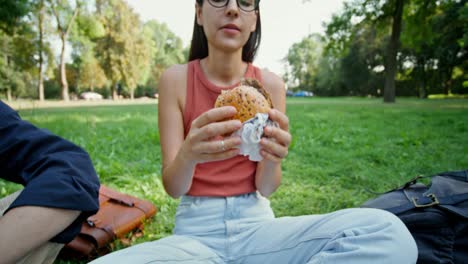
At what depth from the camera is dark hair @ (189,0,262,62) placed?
6.92ft

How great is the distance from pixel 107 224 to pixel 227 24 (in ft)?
5.34

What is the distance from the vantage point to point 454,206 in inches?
71.4

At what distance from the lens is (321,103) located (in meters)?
→ 19.8

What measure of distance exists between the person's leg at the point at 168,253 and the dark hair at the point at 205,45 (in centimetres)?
115

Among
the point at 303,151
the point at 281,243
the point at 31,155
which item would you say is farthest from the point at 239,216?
the point at 303,151

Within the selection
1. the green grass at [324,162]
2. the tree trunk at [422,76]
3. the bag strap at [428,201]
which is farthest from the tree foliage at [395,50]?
the bag strap at [428,201]

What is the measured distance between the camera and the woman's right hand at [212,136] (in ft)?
4.41

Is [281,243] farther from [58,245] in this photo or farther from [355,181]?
[355,181]

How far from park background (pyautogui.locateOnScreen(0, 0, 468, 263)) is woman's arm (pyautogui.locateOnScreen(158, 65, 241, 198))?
1.03 m

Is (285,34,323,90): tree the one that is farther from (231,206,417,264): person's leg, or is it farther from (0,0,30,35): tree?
(231,206,417,264): person's leg

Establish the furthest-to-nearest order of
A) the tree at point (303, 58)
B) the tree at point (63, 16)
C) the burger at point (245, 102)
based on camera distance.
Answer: the tree at point (303, 58) → the tree at point (63, 16) → the burger at point (245, 102)

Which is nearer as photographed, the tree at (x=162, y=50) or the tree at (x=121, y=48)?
the tree at (x=121, y=48)

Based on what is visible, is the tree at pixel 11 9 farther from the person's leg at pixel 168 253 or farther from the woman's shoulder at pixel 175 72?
the person's leg at pixel 168 253

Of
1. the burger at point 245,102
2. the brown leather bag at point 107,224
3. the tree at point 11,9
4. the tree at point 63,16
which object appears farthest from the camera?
the tree at point 63,16
